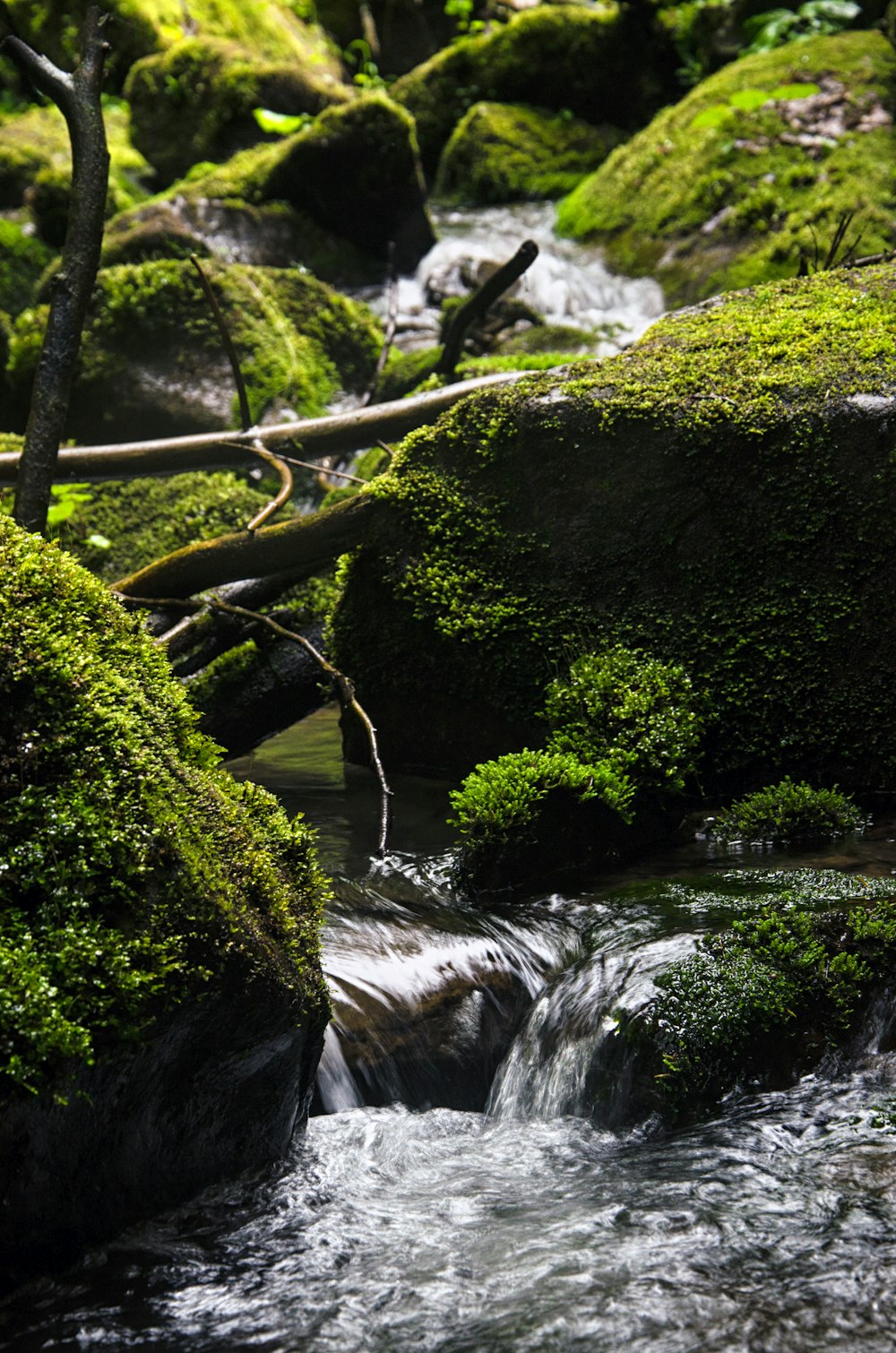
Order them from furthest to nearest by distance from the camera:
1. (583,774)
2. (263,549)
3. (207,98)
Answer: (207,98) → (263,549) → (583,774)

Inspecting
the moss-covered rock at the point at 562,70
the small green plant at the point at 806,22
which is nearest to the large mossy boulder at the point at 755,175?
the small green plant at the point at 806,22

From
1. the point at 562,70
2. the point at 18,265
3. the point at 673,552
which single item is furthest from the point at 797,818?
the point at 562,70

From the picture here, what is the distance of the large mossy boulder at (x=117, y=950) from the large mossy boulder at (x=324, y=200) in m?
10.9

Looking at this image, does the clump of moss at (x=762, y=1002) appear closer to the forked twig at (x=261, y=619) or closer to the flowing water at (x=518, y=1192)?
the flowing water at (x=518, y=1192)

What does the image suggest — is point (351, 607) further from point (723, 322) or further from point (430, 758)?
point (723, 322)

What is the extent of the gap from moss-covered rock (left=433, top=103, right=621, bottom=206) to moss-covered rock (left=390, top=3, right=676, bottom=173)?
1.45 ft

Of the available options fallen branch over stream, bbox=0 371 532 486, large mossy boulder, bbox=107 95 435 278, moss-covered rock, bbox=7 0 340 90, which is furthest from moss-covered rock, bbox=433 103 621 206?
fallen branch over stream, bbox=0 371 532 486

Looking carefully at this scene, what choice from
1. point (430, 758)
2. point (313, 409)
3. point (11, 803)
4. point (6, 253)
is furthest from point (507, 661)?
point (6, 253)

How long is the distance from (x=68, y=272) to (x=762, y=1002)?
16.9 feet

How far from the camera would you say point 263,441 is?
7520 millimetres

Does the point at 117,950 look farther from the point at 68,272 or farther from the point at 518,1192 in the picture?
the point at 68,272

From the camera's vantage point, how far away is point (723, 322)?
6.98 m

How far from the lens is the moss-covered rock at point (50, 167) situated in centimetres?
1388

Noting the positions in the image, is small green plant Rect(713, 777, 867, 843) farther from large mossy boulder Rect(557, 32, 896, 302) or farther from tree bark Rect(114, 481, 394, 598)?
large mossy boulder Rect(557, 32, 896, 302)
